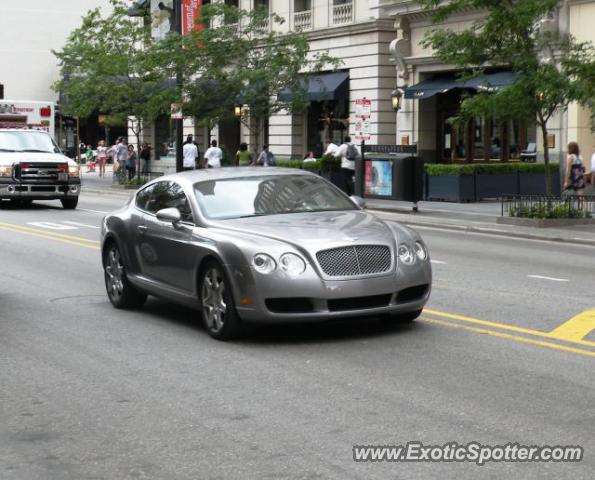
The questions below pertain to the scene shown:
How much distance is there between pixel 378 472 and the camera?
19.8 feet

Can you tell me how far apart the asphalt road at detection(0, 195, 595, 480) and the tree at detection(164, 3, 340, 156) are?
25547 mm

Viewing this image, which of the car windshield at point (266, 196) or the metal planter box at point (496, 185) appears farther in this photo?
the metal planter box at point (496, 185)

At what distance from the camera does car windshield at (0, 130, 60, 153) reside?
97.2ft

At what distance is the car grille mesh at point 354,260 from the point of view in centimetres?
964

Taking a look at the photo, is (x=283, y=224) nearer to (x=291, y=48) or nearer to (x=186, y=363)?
(x=186, y=363)

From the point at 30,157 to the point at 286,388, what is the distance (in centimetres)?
2216

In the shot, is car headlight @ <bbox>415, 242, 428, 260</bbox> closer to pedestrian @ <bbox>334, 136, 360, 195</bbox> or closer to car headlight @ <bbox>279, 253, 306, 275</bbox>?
car headlight @ <bbox>279, 253, 306, 275</bbox>

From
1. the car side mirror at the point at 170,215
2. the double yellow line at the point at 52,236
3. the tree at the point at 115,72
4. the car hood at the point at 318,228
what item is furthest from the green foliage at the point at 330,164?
the car hood at the point at 318,228

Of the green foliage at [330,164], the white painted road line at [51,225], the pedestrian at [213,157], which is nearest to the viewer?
the white painted road line at [51,225]

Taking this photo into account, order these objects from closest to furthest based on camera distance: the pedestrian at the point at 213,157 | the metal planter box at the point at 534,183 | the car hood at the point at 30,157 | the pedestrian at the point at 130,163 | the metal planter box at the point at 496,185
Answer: the car hood at the point at 30,157, the metal planter box at the point at 496,185, the metal planter box at the point at 534,183, the pedestrian at the point at 213,157, the pedestrian at the point at 130,163

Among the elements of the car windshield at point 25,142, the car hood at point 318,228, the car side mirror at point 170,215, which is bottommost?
the car hood at point 318,228

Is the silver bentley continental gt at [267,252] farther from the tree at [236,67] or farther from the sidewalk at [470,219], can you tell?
the tree at [236,67]

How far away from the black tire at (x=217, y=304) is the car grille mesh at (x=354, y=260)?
84 cm

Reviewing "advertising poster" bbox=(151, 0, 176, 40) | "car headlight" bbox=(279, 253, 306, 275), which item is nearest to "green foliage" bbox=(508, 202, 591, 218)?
"car headlight" bbox=(279, 253, 306, 275)
